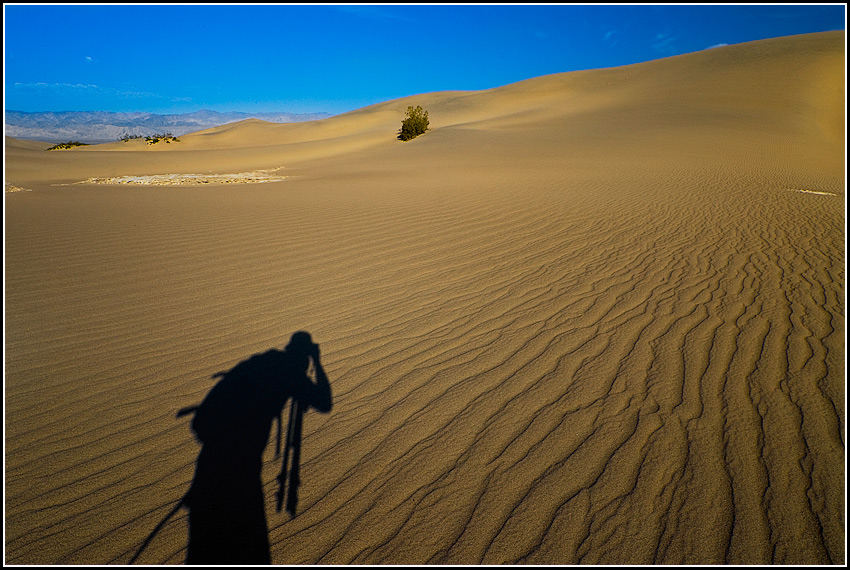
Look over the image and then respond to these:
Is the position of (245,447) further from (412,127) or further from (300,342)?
(412,127)

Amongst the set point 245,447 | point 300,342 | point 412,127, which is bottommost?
point 245,447

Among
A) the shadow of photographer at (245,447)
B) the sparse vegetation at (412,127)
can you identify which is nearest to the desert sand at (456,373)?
the shadow of photographer at (245,447)

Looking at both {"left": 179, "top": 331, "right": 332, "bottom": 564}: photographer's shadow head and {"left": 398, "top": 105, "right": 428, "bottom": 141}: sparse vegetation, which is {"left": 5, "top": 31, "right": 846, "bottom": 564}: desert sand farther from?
{"left": 398, "top": 105, "right": 428, "bottom": 141}: sparse vegetation

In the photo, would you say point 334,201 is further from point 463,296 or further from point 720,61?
point 720,61

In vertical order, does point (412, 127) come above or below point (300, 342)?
above

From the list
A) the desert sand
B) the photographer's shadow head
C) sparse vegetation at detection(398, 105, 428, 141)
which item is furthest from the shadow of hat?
sparse vegetation at detection(398, 105, 428, 141)

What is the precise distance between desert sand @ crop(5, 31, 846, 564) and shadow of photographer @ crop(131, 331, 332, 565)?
7 cm

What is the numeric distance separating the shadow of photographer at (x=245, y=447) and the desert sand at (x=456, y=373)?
7cm

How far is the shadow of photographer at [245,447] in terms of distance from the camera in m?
2.18

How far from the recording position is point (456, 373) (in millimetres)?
3467

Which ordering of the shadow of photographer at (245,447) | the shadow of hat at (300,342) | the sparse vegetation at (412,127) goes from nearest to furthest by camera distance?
the shadow of photographer at (245,447) → the shadow of hat at (300,342) → the sparse vegetation at (412,127)

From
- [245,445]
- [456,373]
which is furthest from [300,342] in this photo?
[456,373]

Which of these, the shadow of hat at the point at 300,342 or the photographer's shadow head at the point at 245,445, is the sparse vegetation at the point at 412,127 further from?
the photographer's shadow head at the point at 245,445

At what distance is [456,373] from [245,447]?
5.31 feet
